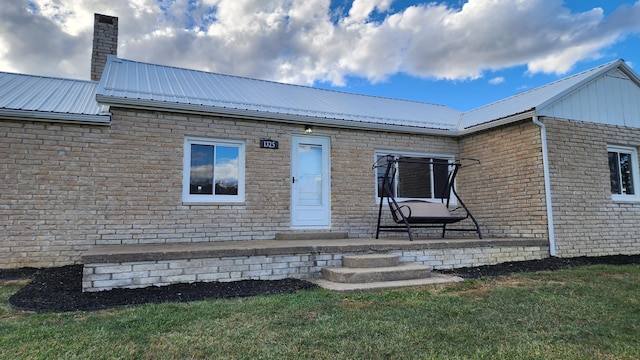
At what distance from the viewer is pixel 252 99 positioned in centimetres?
846

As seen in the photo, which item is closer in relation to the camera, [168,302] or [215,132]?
[168,302]

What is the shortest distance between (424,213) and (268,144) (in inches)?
136

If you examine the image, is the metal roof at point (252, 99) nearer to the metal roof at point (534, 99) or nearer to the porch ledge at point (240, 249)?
the metal roof at point (534, 99)

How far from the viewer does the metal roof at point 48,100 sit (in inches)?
244

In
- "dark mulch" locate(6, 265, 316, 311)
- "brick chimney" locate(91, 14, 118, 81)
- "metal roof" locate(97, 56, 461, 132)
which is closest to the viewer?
"dark mulch" locate(6, 265, 316, 311)

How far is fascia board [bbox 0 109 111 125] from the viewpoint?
19.9ft

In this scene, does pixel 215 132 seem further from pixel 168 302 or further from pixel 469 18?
pixel 469 18

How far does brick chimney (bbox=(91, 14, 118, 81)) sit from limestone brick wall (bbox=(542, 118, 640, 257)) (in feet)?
35.0

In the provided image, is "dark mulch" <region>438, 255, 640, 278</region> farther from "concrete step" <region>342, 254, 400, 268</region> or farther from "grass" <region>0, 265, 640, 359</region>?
"grass" <region>0, 265, 640, 359</region>

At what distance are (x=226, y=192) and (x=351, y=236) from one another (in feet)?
9.26

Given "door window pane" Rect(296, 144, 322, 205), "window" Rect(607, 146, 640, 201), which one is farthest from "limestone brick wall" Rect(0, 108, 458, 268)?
"window" Rect(607, 146, 640, 201)

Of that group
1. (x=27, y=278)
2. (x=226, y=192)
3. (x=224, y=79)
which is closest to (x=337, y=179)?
(x=226, y=192)

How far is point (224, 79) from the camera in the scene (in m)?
9.97

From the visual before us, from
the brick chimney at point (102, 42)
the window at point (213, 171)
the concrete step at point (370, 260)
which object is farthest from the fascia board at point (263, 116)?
the brick chimney at point (102, 42)
